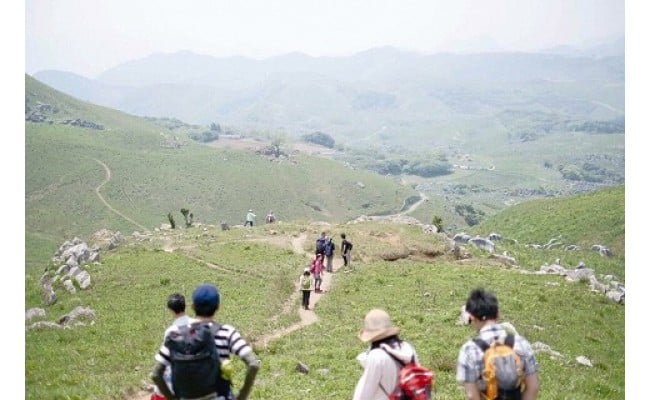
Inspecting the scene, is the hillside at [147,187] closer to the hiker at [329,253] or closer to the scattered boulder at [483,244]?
the hiker at [329,253]

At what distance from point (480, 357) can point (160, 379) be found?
4336 millimetres

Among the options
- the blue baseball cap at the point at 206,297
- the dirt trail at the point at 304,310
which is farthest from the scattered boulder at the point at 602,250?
the blue baseball cap at the point at 206,297

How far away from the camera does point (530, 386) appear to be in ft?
25.9

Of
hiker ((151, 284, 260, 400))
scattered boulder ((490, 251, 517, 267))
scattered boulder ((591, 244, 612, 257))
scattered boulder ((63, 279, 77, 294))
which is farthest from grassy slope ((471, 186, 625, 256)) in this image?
hiker ((151, 284, 260, 400))

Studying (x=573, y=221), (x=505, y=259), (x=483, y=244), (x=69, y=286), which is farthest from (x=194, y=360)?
(x=573, y=221)

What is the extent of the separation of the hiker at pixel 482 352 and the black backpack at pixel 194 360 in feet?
10.7

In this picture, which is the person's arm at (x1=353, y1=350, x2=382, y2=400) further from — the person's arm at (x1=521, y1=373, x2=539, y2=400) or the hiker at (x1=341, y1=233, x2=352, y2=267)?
the hiker at (x1=341, y1=233, x2=352, y2=267)

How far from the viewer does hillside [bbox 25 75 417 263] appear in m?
124

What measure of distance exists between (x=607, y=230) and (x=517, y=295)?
32.0 meters

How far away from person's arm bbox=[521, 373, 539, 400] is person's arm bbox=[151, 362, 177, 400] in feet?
15.7

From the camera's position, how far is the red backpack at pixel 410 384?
7.56 metres
